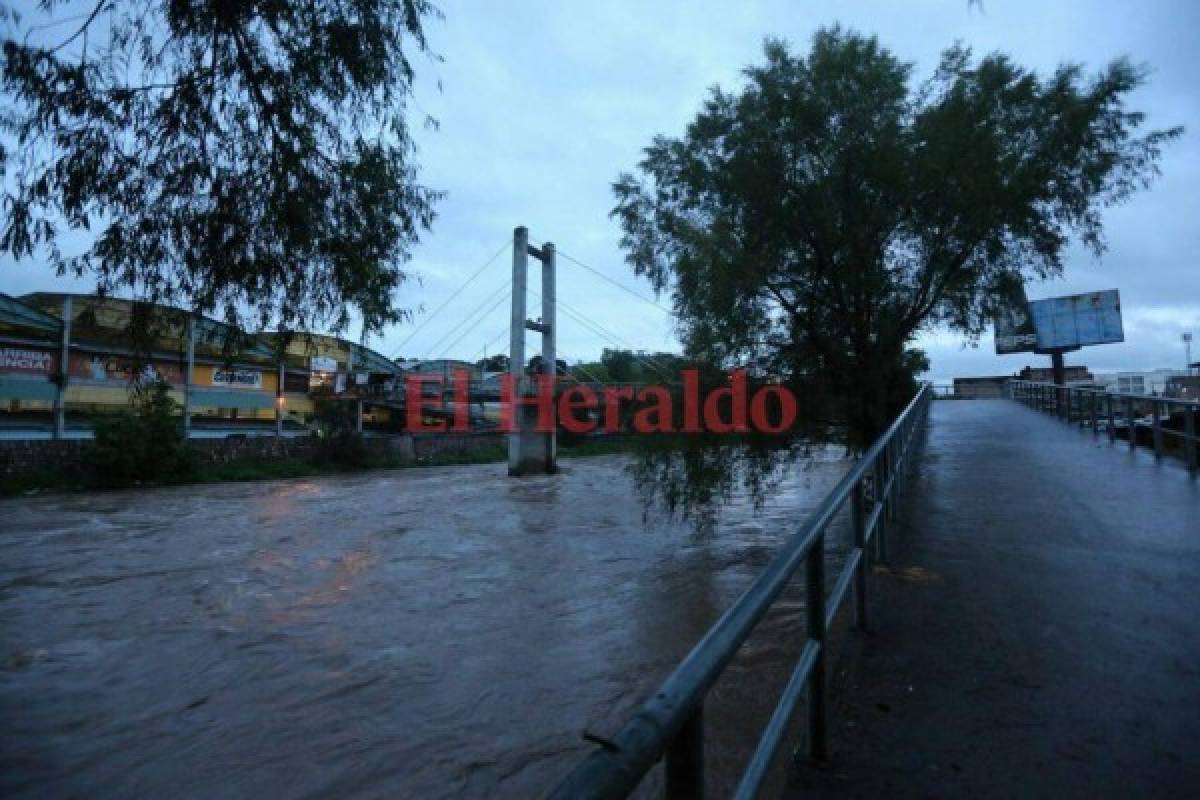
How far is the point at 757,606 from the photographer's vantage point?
1.74 meters

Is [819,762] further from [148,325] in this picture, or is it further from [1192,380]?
[1192,380]

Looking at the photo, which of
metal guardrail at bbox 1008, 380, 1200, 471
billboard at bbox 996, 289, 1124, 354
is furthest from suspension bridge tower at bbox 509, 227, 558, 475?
billboard at bbox 996, 289, 1124, 354

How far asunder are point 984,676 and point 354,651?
4693 mm

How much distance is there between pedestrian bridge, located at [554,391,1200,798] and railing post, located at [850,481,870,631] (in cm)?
1

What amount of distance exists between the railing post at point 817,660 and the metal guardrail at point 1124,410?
899 cm

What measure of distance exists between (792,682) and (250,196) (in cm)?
446

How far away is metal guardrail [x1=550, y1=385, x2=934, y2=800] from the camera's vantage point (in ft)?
3.33

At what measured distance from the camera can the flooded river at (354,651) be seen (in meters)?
4.02

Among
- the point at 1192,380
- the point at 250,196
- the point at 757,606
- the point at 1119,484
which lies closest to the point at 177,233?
the point at 250,196

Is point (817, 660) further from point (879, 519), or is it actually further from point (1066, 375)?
point (1066, 375)

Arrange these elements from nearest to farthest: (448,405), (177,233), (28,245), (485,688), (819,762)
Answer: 1. (819,762)
2. (28,245)
3. (177,233)
4. (485,688)
5. (448,405)

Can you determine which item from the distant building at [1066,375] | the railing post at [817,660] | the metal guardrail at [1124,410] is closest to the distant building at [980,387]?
the distant building at [1066,375]

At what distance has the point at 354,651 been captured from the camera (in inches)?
233

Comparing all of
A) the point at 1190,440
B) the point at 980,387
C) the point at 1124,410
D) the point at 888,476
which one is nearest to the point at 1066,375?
the point at 980,387
